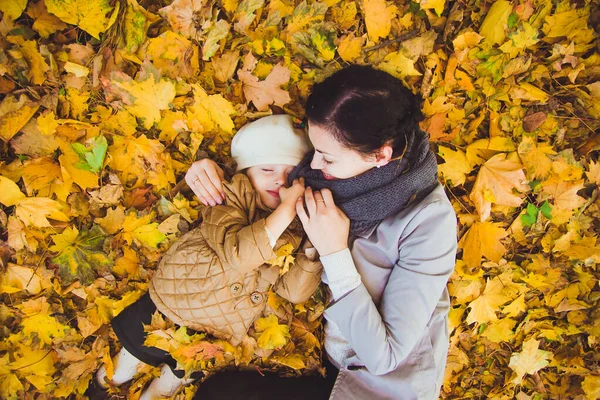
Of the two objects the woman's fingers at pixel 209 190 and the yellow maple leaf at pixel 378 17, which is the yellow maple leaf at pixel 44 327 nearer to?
the woman's fingers at pixel 209 190

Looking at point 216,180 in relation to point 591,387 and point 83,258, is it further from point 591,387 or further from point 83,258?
point 591,387

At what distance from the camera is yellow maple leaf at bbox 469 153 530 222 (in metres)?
2.25

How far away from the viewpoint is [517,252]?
249 cm

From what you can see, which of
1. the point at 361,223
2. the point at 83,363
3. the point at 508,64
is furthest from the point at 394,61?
the point at 83,363

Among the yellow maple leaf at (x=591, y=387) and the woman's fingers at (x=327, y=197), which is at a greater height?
the woman's fingers at (x=327, y=197)

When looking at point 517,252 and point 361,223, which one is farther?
point 517,252

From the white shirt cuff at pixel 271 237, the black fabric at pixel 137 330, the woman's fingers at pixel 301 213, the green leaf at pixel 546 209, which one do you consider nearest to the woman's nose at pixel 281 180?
the woman's fingers at pixel 301 213

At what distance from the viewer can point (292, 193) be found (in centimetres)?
194

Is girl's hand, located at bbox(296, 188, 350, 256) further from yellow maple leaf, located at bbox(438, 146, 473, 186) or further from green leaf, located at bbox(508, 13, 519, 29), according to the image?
green leaf, located at bbox(508, 13, 519, 29)

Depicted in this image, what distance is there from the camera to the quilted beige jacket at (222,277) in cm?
198

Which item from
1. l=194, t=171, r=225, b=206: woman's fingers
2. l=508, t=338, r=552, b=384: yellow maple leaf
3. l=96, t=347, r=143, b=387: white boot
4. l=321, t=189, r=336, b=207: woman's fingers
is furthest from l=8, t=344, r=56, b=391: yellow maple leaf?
l=508, t=338, r=552, b=384: yellow maple leaf

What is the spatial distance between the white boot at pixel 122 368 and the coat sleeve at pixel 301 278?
0.94 meters

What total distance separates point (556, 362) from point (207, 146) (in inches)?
100

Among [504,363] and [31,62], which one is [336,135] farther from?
[504,363]
